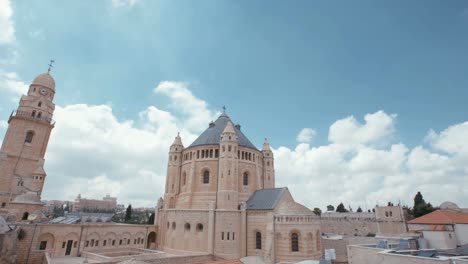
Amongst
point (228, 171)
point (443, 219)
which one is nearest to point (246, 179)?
point (228, 171)

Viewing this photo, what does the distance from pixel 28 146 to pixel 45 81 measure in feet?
32.1

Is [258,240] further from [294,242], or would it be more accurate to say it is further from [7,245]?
[7,245]

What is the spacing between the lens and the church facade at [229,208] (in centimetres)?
2755

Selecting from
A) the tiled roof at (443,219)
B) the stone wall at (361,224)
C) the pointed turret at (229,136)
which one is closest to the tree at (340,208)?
the stone wall at (361,224)

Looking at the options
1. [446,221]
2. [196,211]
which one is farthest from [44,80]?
[446,221]

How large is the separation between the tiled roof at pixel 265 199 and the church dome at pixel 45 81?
109 ft

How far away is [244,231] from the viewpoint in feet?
99.8

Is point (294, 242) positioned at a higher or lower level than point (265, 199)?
lower

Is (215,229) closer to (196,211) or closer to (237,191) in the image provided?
(196,211)

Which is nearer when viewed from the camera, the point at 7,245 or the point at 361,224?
the point at 7,245

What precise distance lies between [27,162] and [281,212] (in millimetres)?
32857

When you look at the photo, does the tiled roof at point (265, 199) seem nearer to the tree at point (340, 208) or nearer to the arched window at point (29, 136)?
the arched window at point (29, 136)

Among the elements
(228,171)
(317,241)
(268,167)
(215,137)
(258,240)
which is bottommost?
(258,240)

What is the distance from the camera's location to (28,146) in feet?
109
